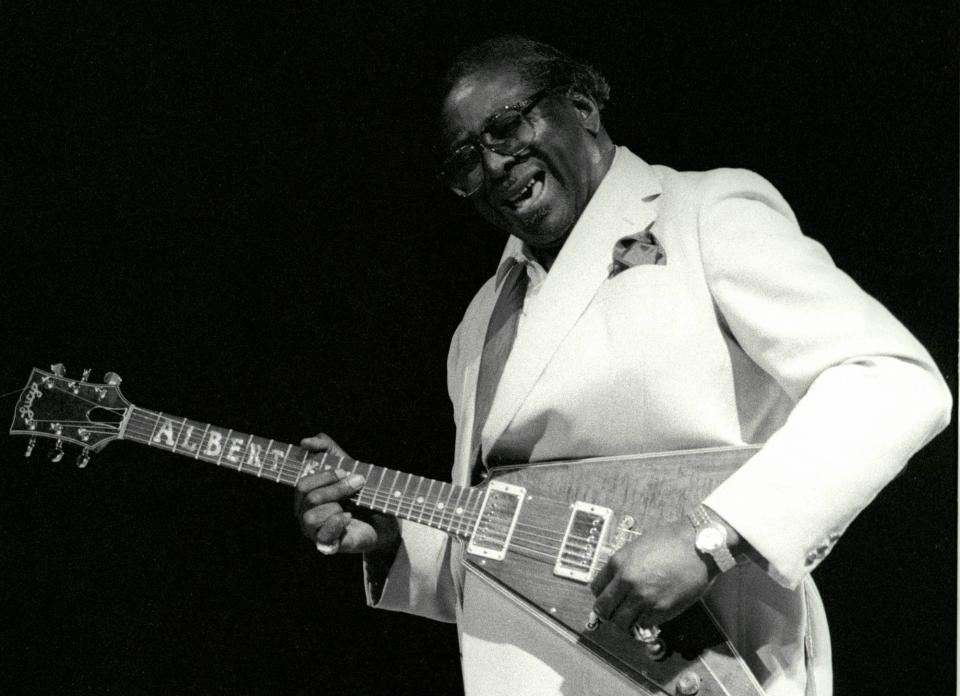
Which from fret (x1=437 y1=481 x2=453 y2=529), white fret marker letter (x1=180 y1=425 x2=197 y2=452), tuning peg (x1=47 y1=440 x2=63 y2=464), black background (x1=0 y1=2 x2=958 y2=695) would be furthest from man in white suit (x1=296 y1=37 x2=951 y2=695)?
tuning peg (x1=47 y1=440 x2=63 y2=464)

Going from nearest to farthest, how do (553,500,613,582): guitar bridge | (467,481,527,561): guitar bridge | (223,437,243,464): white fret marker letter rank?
1. (553,500,613,582): guitar bridge
2. (467,481,527,561): guitar bridge
3. (223,437,243,464): white fret marker letter

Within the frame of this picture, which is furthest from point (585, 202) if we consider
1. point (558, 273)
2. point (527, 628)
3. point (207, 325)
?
point (207, 325)

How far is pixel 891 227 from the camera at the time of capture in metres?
2.36

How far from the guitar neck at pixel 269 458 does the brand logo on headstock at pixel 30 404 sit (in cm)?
21

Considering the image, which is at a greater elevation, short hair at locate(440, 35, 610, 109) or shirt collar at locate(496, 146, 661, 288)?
short hair at locate(440, 35, 610, 109)

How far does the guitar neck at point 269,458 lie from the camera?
2143 mm

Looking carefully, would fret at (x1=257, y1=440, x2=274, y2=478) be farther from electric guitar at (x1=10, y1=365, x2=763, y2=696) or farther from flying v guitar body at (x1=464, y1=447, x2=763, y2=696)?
flying v guitar body at (x1=464, y1=447, x2=763, y2=696)

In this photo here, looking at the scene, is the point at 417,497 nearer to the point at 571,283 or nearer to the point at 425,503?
the point at 425,503

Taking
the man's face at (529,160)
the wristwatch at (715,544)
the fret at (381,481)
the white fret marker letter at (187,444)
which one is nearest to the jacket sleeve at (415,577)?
the fret at (381,481)

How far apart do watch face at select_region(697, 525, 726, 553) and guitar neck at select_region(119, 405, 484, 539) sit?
26.2 inches

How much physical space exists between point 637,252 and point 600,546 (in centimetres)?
58

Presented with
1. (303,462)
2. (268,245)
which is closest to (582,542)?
(303,462)

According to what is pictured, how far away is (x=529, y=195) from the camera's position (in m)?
2.19

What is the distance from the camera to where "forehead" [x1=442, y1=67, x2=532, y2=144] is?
2184 mm
